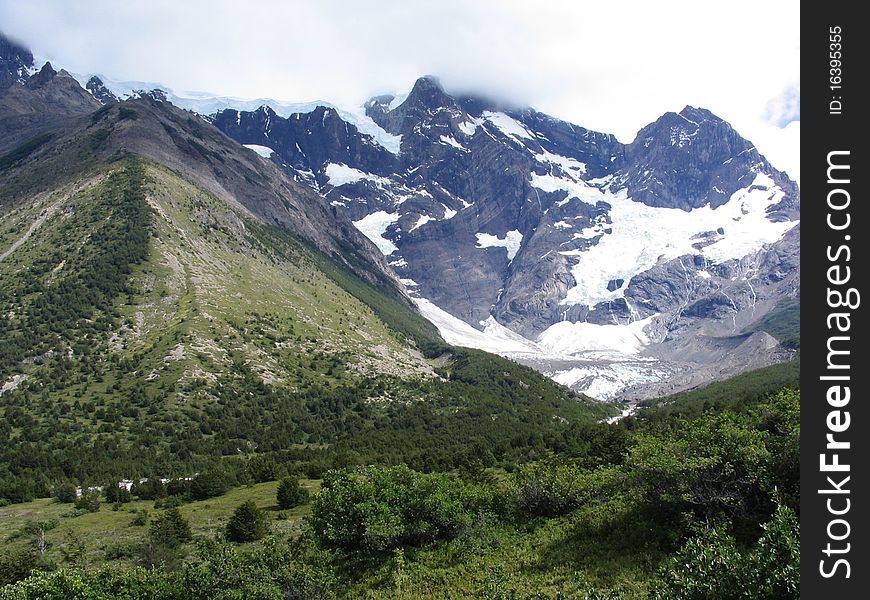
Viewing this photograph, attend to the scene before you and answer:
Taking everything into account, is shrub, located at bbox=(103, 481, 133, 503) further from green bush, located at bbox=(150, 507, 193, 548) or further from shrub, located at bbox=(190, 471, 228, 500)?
green bush, located at bbox=(150, 507, 193, 548)

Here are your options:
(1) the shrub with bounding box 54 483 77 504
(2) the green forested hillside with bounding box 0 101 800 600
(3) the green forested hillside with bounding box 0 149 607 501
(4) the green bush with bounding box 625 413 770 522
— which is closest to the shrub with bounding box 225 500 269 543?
(2) the green forested hillside with bounding box 0 101 800 600

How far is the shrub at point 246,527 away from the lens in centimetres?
4769

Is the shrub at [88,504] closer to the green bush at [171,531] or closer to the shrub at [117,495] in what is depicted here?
the shrub at [117,495]

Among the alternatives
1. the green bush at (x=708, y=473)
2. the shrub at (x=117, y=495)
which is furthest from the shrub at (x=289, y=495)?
the green bush at (x=708, y=473)

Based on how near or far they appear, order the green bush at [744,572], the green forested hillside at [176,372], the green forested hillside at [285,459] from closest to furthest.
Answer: the green bush at [744,572] < the green forested hillside at [285,459] < the green forested hillside at [176,372]

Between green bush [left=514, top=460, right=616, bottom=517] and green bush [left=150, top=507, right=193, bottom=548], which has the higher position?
green bush [left=514, top=460, right=616, bottom=517]

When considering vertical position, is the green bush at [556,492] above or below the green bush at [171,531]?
above

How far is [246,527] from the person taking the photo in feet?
157

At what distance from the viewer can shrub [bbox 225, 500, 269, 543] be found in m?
47.7

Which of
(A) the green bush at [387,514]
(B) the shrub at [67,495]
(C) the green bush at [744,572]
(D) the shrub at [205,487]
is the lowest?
(B) the shrub at [67,495]

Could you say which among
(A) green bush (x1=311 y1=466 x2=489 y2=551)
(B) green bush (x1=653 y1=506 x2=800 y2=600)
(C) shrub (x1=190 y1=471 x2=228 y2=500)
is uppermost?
(B) green bush (x1=653 y1=506 x2=800 y2=600)

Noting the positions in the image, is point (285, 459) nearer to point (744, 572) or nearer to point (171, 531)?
point (171, 531)

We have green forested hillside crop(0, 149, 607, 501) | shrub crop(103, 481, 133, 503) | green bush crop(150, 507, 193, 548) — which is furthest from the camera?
green forested hillside crop(0, 149, 607, 501)
